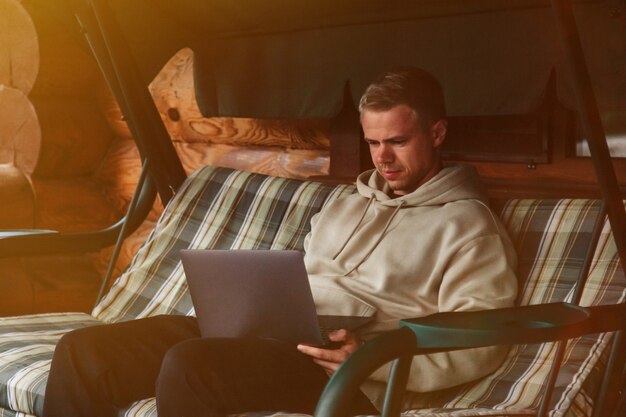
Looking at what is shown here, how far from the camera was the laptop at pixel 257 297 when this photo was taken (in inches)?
80.5

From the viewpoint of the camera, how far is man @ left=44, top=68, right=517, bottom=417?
2047mm

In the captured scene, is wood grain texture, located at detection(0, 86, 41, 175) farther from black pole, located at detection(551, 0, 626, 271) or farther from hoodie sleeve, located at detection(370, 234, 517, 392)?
black pole, located at detection(551, 0, 626, 271)

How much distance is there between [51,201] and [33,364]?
246 cm

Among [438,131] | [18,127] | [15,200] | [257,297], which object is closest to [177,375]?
[257,297]

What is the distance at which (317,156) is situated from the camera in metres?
3.84

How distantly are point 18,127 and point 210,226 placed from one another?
1.85 meters

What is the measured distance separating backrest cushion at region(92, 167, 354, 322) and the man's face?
A: 0.39 meters

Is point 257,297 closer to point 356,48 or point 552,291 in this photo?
point 552,291

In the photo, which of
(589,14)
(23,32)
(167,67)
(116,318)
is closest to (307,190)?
(116,318)

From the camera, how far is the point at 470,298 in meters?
2.13

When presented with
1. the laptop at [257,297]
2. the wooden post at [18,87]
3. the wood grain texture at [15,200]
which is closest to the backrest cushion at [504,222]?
the laptop at [257,297]

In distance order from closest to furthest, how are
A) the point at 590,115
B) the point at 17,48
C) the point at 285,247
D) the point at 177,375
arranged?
1. the point at 590,115
2. the point at 177,375
3. the point at 285,247
4. the point at 17,48

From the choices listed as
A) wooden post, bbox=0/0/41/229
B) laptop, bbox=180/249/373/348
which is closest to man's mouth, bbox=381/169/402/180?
laptop, bbox=180/249/373/348

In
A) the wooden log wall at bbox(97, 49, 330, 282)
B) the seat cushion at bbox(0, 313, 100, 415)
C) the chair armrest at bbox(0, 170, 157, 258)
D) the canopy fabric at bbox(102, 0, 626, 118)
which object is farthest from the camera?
the wooden log wall at bbox(97, 49, 330, 282)
